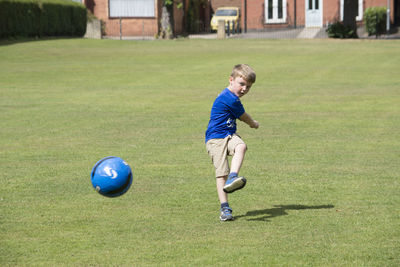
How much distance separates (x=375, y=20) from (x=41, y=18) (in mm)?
24236

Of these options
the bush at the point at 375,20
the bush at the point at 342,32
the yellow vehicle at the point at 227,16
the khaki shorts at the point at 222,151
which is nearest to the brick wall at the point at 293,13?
the yellow vehicle at the point at 227,16

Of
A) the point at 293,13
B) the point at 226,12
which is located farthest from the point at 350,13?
the point at 226,12

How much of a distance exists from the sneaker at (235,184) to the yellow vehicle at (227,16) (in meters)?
47.7

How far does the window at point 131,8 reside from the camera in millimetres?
50750

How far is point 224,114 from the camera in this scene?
7273 mm

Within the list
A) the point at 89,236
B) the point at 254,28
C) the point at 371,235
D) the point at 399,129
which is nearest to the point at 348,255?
the point at 371,235

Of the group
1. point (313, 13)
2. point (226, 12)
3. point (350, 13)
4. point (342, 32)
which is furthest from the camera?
point (226, 12)

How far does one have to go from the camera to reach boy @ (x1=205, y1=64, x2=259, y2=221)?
7.09m

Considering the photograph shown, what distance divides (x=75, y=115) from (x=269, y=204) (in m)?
8.60

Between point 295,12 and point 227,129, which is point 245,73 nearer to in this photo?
point 227,129

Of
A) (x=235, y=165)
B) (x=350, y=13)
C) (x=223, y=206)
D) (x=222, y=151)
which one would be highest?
(x=350, y=13)

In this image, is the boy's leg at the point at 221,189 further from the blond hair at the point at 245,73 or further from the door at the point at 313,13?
the door at the point at 313,13

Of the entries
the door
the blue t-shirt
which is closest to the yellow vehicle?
the door

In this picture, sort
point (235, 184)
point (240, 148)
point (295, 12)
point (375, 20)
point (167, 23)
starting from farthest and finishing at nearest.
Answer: point (295, 12) → point (375, 20) → point (167, 23) → point (240, 148) → point (235, 184)
